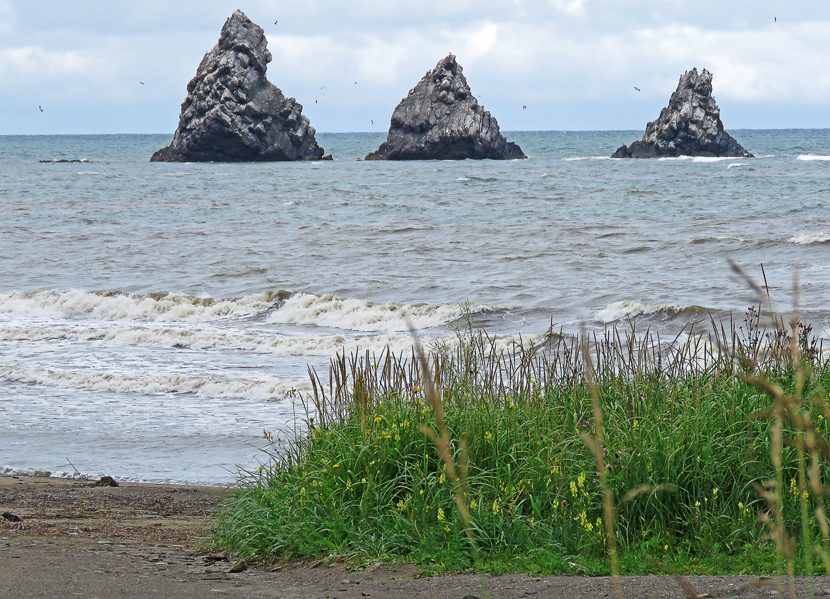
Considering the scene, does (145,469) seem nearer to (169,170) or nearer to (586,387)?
(586,387)

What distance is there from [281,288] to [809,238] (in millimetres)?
13884

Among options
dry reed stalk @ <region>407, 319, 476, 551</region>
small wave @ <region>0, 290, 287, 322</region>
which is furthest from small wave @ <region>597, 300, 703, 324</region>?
dry reed stalk @ <region>407, 319, 476, 551</region>

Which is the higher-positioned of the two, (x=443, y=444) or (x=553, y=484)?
(x=443, y=444)

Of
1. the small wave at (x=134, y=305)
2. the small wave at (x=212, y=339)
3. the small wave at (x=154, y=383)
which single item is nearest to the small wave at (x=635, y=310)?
the small wave at (x=212, y=339)

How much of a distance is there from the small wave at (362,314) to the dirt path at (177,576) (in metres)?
8.92

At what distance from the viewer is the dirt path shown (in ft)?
12.0

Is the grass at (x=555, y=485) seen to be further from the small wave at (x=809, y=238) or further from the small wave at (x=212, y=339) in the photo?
the small wave at (x=809, y=238)

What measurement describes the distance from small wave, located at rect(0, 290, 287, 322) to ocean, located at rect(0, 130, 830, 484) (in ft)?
0.18

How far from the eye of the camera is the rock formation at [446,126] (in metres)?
86.4

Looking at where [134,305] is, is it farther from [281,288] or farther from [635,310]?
[635,310]

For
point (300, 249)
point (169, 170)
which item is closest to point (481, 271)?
point (300, 249)

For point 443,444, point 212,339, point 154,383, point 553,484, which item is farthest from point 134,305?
point 443,444

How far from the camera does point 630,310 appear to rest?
14.6m

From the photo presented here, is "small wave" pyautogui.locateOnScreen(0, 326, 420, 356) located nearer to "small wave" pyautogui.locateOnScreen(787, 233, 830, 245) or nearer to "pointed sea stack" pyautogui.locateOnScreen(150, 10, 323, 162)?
"small wave" pyautogui.locateOnScreen(787, 233, 830, 245)
